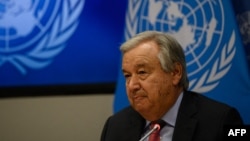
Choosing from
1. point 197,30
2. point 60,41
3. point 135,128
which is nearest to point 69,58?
point 60,41

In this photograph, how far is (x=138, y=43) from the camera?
1.72 metres

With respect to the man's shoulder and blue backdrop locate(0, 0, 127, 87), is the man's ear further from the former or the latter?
blue backdrop locate(0, 0, 127, 87)

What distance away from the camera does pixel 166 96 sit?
1.73 metres

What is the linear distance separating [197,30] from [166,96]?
34.2 inches

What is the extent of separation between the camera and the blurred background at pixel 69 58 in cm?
256

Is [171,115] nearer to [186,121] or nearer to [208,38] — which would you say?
[186,121]

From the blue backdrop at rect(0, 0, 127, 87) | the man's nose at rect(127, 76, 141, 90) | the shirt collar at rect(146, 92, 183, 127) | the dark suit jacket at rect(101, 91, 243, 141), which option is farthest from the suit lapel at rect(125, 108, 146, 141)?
the blue backdrop at rect(0, 0, 127, 87)

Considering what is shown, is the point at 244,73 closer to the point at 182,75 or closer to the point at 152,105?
the point at 182,75

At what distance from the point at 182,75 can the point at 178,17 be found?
821 mm

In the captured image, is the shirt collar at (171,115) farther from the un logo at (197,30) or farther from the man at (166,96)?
the un logo at (197,30)

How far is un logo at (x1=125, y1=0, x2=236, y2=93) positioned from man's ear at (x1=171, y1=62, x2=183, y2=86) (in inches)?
28.7

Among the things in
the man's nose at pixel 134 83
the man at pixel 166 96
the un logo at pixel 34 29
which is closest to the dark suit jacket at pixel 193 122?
the man at pixel 166 96

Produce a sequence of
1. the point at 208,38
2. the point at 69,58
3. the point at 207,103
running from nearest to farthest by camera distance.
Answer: the point at 207,103
the point at 208,38
the point at 69,58

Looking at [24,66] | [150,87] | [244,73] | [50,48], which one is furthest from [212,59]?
[24,66]
